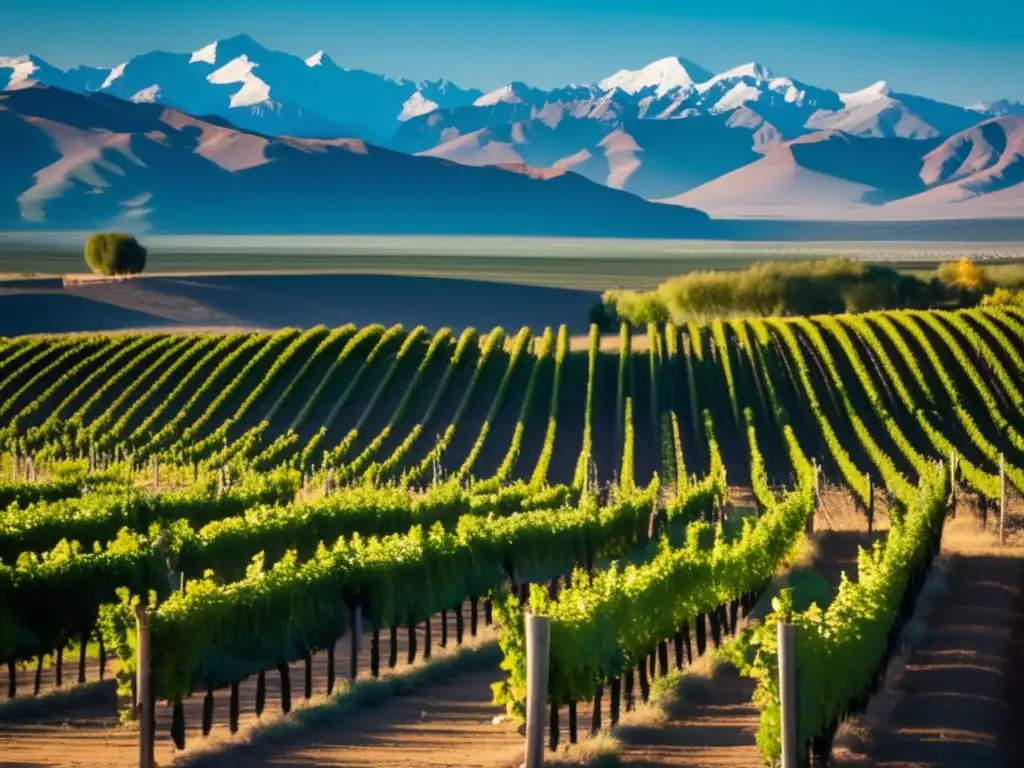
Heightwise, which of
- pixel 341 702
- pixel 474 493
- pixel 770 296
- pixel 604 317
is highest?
pixel 770 296

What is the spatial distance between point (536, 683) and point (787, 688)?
2.62 m

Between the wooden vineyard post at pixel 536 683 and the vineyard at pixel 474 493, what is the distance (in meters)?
2.01

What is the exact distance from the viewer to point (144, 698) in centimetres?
1784

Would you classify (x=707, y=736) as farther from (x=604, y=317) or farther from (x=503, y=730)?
(x=604, y=317)

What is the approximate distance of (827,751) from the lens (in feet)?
63.3

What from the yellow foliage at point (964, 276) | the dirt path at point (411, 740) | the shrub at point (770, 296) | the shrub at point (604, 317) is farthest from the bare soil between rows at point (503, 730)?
the yellow foliage at point (964, 276)

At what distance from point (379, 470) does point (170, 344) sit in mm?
22722

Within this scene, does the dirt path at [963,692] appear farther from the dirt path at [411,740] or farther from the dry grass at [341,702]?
the dry grass at [341,702]

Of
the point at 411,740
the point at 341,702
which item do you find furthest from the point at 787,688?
the point at 341,702

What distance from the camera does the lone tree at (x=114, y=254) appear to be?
116812 millimetres

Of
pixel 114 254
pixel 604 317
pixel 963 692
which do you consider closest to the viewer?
pixel 963 692

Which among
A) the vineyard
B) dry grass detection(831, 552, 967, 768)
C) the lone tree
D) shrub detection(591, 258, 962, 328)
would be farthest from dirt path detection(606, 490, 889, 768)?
the lone tree

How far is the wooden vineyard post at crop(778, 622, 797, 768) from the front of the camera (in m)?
16.5

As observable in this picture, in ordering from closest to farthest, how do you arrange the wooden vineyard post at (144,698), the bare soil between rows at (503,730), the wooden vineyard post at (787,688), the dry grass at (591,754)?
the wooden vineyard post at (787,688) → the wooden vineyard post at (144,698) → the dry grass at (591,754) → the bare soil between rows at (503,730)
